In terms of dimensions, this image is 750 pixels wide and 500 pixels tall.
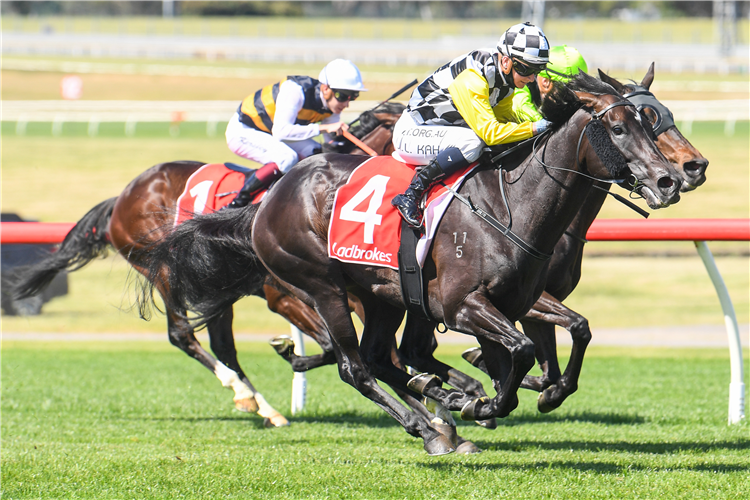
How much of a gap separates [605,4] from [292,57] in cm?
2568

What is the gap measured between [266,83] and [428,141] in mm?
30263

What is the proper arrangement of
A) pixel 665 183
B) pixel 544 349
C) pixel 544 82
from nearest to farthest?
1. pixel 665 183
2. pixel 544 82
3. pixel 544 349

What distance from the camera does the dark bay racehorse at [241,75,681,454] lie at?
12.5ft

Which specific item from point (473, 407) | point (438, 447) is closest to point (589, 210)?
point (473, 407)

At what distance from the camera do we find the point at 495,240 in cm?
407

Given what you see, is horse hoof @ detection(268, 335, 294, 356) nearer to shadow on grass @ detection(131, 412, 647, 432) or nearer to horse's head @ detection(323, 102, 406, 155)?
shadow on grass @ detection(131, 412, 647, 432)

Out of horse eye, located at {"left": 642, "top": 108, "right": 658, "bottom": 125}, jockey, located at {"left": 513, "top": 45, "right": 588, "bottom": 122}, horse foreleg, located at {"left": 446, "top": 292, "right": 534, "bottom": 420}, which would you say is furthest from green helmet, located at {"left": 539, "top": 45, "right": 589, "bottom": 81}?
horse foreleg, located at {"left": 446, "top": 292, "right": 534, "bottom": 420}

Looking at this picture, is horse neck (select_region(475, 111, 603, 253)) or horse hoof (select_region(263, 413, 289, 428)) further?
horse hoof (select_region(263, 413, 289, 428))

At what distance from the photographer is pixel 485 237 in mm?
4086

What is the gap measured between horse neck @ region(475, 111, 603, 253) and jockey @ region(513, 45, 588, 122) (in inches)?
9.0

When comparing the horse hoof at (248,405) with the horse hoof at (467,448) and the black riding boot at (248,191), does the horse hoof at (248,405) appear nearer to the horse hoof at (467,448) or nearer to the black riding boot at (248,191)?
the black riding boot at (248,191)

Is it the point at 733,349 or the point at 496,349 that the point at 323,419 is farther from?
the point at 733,349

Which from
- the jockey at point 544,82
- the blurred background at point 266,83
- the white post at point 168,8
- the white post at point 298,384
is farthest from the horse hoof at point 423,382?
the white post at point 168,8

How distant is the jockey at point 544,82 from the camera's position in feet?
13.5
